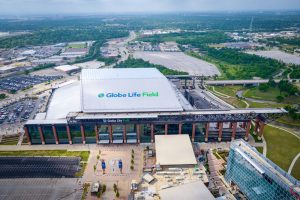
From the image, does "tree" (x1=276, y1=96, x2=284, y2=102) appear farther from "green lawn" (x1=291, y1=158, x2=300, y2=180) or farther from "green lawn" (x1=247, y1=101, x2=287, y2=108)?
"green lawn" (x1=291, y1=158, x2=300, y2=180)

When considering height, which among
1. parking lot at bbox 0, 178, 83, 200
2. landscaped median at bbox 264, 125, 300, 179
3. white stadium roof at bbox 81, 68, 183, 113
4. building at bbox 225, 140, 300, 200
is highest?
white stadium roof at bbox 81, 68, 183, 113

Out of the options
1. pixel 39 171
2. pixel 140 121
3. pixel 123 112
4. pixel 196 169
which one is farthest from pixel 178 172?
pixel 39 171

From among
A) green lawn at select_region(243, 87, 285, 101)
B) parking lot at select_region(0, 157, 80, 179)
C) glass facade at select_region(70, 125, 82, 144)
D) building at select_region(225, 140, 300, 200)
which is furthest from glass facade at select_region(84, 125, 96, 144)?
green lawn at select_region(243, 87, 285, 101)

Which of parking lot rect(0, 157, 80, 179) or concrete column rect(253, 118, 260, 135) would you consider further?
concrete column rect(253, 118, 260, 135)

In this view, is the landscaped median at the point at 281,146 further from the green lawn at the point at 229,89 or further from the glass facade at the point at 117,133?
the glass facade at the point at 117,133

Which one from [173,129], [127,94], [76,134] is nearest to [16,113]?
[76,134]

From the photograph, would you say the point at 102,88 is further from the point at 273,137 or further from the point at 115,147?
the point at 273,137

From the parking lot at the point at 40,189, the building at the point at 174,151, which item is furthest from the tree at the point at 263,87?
the parking lot at the point at 40,189
